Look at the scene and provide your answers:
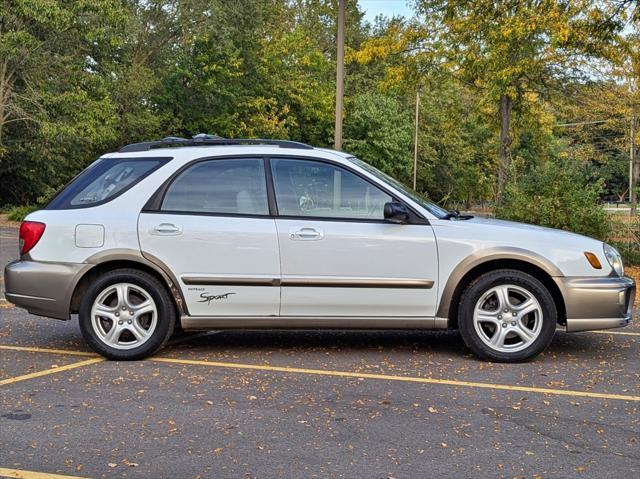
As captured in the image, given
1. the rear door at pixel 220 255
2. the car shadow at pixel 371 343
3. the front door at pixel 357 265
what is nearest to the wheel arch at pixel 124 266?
the rear door at pixel 220 255

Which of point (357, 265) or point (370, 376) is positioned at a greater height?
point (357, 265)

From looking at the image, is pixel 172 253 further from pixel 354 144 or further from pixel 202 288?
pixel 354 144

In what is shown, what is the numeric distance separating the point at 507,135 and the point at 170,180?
18624 mm

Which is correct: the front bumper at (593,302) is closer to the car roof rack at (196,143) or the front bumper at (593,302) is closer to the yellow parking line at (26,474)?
the car roof rack at (196,143)

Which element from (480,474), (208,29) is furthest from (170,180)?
(208,29)

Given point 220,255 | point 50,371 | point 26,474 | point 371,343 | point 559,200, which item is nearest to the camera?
point 26,474

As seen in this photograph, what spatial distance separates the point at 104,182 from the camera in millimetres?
6496

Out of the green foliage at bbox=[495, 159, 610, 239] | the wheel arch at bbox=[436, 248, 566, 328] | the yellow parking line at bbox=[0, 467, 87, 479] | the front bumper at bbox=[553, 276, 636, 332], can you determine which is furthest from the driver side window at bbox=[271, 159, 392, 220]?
the green foliage at bbox=[495, 159, 610, 239]

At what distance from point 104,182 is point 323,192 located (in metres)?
1.86

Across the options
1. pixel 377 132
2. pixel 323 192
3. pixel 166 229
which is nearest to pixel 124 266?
pixel 166 229

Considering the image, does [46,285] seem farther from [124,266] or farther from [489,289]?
[489,289]

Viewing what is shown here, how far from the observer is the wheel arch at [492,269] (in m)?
6.13

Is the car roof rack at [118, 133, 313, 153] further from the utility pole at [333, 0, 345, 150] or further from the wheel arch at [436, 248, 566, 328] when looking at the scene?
the utility pole at [333, 0, 345, 150]

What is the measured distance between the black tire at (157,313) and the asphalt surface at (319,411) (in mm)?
122
